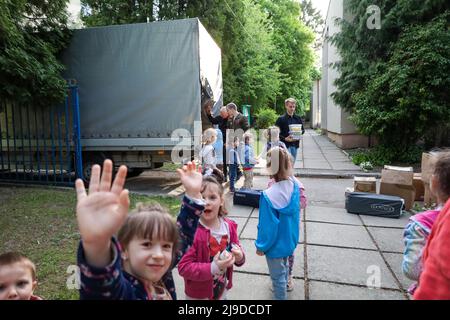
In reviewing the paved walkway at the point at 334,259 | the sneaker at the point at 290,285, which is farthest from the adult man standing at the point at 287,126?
the sneaker at the point at 290,285

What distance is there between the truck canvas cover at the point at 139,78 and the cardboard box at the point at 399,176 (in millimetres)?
3891

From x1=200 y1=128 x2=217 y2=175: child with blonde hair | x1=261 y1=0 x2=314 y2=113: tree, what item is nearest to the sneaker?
x1=200 y1=128 x2=217 y2=175: child with blonde hair

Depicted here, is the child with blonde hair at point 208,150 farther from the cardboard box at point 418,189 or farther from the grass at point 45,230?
the cardboard box at point 418,189

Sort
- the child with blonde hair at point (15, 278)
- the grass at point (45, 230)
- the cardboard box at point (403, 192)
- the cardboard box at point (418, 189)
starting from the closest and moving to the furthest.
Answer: the child with blonde hair at point (15, 278)
the grass at point (45, 230)
the cardboard box at point (403, 192)
the cardboard box at point (418, 189)

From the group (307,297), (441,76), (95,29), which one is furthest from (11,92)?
(441,76)

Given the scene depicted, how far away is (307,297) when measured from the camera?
3.09 metres

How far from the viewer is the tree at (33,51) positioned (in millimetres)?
6387

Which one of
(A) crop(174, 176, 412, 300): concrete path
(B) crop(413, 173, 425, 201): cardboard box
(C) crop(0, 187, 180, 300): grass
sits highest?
(B) crop(413, 173, 425, 201): cardboard box

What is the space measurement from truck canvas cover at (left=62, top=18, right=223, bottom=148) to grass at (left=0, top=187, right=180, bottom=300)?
5.09 feet

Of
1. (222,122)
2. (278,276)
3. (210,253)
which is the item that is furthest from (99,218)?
(222,122)

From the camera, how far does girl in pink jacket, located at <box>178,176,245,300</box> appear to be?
6.78 feet

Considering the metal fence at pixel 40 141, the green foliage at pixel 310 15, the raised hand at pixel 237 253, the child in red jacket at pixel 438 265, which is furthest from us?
the green foliage at pixel 310 15

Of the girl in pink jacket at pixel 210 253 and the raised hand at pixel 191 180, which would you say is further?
the girl in pink jacket at pixel 210 253

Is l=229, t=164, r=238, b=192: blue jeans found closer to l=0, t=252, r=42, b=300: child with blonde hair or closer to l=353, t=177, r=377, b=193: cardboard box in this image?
l=353, t=177, r=377, b=193: cardboard box
